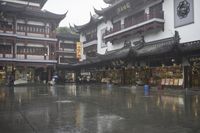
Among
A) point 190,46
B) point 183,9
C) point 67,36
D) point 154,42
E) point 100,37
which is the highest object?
point 67,36

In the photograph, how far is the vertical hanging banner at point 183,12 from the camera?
26.9 metres

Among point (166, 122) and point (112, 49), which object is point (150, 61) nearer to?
point (112, 49)

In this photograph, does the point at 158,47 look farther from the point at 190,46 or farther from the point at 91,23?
the point at 91,23

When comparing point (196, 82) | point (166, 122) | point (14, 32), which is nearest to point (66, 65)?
point (14, 32)

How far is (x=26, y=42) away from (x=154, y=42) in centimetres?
2340

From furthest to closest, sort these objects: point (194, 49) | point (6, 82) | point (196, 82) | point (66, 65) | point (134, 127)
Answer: point (66, 65) → point (6, 82) → point (196, 82) → point (194, 49) → point (134, 127)

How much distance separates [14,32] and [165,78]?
87.4ft

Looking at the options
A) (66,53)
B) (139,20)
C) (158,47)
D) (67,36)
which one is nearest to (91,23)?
(67,36)

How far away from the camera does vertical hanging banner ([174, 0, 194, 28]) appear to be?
1059 inches

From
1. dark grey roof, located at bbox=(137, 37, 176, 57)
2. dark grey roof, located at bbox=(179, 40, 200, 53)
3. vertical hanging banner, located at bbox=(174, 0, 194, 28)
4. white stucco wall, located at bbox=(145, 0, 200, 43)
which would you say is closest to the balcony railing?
white stucco wall, located at bbox=(145, 0, 200, 43)

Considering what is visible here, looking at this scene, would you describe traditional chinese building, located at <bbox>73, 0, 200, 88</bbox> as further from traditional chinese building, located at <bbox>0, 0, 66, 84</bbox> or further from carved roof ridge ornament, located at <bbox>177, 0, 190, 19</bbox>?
traditional chinese building, located at <bbox>0, 0, 66, 84</bbox>

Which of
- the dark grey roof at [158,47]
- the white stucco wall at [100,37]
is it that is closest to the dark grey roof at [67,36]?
the white stucco wall at [100,37]

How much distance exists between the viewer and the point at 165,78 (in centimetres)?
2888

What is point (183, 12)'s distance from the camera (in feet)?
91.4
